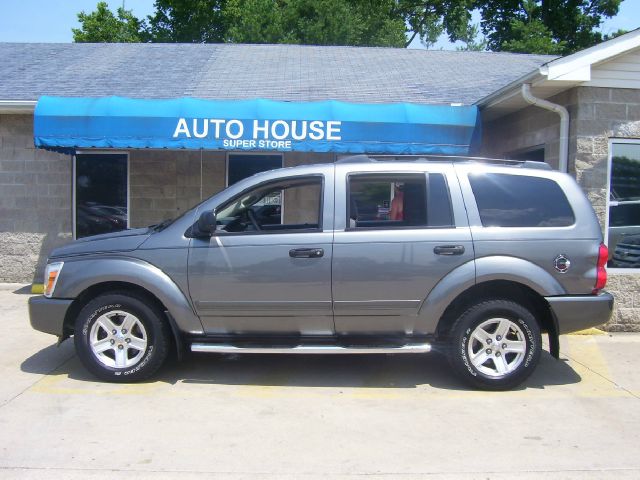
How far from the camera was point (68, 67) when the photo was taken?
40.8 ft

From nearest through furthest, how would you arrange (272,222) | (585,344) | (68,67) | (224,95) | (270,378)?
1. (270,378)
2. (272,222)
3. (585,344)
4. (224,95)
5. (68,67)

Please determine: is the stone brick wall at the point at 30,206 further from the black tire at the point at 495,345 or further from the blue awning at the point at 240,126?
the black tire at the point at 495,345

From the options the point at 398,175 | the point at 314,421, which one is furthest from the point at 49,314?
the point at 398,175

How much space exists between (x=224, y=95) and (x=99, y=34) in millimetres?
21552

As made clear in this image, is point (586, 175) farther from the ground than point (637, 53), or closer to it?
closer to it

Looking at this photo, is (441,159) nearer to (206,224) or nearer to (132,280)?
(206,224)

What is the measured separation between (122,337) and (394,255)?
101 inches

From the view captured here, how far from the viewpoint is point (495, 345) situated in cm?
558

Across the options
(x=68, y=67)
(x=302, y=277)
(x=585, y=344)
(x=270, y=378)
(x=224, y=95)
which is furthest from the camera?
(x=68, y=67)

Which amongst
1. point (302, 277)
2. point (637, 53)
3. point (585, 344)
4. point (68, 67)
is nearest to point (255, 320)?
point (302, 277)

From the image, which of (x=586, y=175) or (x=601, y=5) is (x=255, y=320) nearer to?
(x=586, y=175)

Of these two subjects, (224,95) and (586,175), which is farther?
(224,95)

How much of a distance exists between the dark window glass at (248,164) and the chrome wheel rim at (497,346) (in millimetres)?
6102

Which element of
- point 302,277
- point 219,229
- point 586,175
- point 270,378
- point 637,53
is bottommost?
point 270,378
